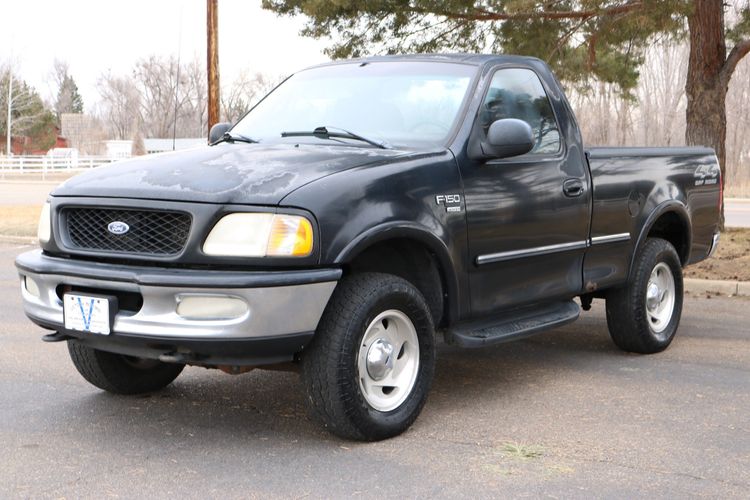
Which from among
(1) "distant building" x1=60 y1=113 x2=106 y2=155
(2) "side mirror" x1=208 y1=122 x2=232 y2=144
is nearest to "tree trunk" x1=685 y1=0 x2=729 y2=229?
(2) "side mirror" x1=208 y1=122 x2=232 y2=144

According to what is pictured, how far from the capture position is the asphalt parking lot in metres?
4.30

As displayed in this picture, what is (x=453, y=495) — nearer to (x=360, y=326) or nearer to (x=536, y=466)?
(x=536, y=466)

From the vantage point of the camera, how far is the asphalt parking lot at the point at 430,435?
430cm

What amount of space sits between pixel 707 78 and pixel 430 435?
10056mm

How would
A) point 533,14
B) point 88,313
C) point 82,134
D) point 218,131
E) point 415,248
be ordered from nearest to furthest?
point 88,313, point 415,248, point 218,131, point 533,14, point 82,134

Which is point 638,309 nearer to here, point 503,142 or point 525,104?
point 525,104

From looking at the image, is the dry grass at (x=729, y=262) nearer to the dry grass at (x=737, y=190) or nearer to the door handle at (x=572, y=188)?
the door handle at (x=572, y=188)

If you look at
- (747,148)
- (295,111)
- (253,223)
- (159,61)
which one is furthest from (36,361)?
(159,61)

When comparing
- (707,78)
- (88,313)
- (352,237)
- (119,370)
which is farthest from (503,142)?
(707,78)

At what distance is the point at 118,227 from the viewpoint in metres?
4.73

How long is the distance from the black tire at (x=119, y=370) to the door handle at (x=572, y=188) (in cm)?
252

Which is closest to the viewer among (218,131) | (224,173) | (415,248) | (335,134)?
(224,173)

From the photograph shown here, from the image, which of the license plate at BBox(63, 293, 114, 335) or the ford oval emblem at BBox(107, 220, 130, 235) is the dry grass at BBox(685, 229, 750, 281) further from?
the license plate at BBox(63, 293, 114, 335)

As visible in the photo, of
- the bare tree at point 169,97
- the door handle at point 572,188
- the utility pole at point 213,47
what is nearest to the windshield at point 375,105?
the door handle at point 572,188
